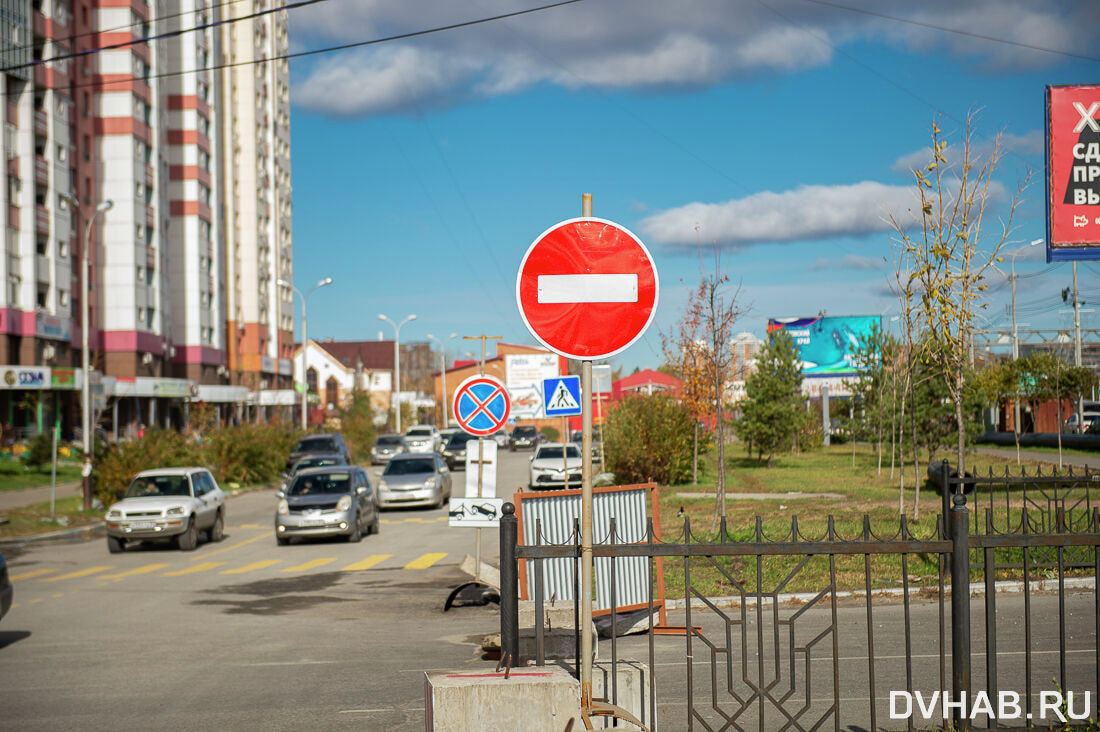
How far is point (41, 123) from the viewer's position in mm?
53750

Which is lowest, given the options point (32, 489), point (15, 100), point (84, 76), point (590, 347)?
point (32, 489)

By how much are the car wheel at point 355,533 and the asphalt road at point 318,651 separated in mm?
4485

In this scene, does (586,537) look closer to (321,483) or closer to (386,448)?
(321,483)

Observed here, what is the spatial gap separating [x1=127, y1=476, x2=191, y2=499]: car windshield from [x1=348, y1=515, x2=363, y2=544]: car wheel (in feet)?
11.8

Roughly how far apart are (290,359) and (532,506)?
93.4 meters

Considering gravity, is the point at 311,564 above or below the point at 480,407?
below

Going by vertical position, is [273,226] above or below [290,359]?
above

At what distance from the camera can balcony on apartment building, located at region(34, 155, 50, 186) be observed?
53.3 meters

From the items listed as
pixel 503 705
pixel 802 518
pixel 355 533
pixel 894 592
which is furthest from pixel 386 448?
pixel 503 705

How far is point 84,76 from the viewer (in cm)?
6044

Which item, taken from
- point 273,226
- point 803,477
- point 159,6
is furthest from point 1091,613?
point 273,226

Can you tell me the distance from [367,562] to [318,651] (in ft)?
30.3

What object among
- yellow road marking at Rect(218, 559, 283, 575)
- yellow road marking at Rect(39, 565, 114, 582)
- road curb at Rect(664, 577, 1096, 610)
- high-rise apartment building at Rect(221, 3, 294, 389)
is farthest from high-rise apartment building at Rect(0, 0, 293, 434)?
road curb at Rect(664, 577, 1096, 610)

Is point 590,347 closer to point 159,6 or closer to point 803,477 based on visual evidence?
point 803,477
